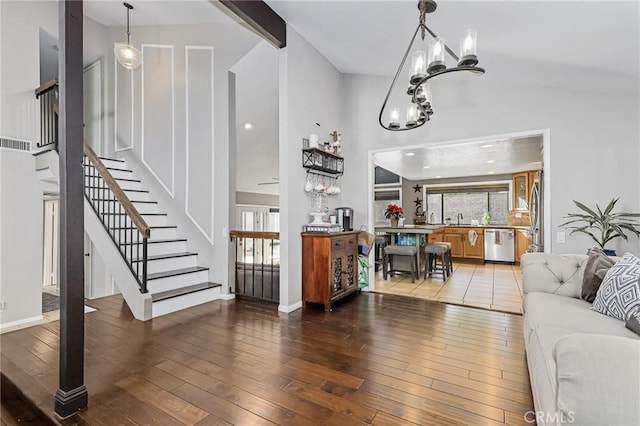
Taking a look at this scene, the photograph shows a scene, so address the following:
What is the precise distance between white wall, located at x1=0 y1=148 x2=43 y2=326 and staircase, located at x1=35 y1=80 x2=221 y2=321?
207 millimetres

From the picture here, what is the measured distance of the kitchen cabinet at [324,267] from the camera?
3715 millimetres

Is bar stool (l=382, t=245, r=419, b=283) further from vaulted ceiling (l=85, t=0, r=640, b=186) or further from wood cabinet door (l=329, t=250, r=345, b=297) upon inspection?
vaulted ceiling (l=85, t=0, r=640, b=186)

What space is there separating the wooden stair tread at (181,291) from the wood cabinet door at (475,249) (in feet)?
20.2

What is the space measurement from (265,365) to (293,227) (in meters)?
1.72

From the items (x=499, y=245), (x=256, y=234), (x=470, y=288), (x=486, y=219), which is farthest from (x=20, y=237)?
(x=486, y=219)

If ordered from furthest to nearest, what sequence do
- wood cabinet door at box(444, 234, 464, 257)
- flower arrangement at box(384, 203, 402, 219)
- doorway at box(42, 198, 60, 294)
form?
wood cabinet door at box(444, 234, 464, 257) → flower arrangement at box(384, 203, 402, 219) → doorway at box(42, 198, 60, 294)

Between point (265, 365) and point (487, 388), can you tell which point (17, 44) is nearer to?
point (265, 365)

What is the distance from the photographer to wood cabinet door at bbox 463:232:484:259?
24.8 ft

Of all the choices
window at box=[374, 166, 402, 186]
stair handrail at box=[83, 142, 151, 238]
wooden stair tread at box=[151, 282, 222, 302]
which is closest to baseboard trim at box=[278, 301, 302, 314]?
wooden stair tread at box=[151, 282, 222, 302]

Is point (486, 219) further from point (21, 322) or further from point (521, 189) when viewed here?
point (21, 322)

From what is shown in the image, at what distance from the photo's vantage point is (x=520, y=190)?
7.78 metres

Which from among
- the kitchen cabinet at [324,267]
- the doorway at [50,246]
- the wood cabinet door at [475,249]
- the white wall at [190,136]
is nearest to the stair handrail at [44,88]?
the white wall at [190,136]

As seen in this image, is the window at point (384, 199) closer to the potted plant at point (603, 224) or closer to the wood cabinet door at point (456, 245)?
the wood cabinet door at point (456, 245)

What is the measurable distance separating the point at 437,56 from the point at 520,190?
23.5 ft
